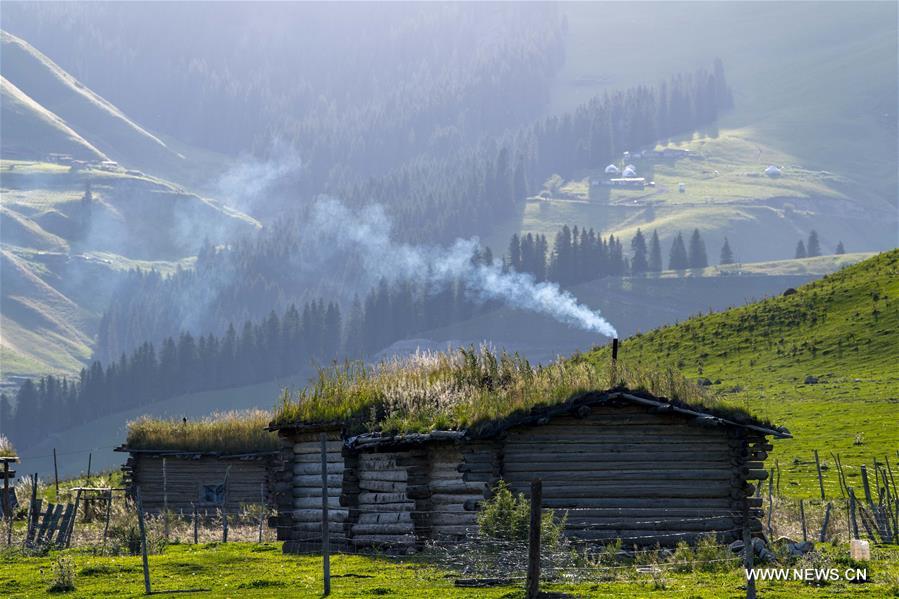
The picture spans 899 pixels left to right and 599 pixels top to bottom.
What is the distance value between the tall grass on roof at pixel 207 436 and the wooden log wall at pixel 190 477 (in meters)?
0.45

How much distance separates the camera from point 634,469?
35.2 m

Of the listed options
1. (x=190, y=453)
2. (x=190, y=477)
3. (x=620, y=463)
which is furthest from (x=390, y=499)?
(x=190, y=477)

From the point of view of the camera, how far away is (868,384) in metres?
69.6

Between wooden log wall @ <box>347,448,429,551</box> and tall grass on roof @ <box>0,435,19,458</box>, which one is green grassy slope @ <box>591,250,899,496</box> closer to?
wooden log wall @ <box>347,448,429,551</box>

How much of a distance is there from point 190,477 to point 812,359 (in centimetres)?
3358

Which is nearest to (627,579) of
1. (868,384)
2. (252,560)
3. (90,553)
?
(252,560)

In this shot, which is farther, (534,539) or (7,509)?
(7,509)

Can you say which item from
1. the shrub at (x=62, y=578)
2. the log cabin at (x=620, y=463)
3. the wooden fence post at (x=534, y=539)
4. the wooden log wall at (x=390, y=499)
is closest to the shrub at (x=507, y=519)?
the log cabin at (x=620, y=463)

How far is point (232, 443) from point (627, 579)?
35.5 m

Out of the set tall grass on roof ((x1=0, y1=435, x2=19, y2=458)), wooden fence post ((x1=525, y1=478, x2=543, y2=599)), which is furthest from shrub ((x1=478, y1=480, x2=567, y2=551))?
tall grass on roof ((x1=0, y1=435, x2=19, y2=458))

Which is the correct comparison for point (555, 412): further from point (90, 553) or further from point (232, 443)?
point (232, 443)

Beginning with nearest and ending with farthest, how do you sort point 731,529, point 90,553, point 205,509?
point 731,529
point 90,553
point 205,509

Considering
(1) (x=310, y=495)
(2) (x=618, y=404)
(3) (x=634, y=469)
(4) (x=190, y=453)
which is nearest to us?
(2) (x=618, y=404)

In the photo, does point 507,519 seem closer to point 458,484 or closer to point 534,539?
point 458,484
